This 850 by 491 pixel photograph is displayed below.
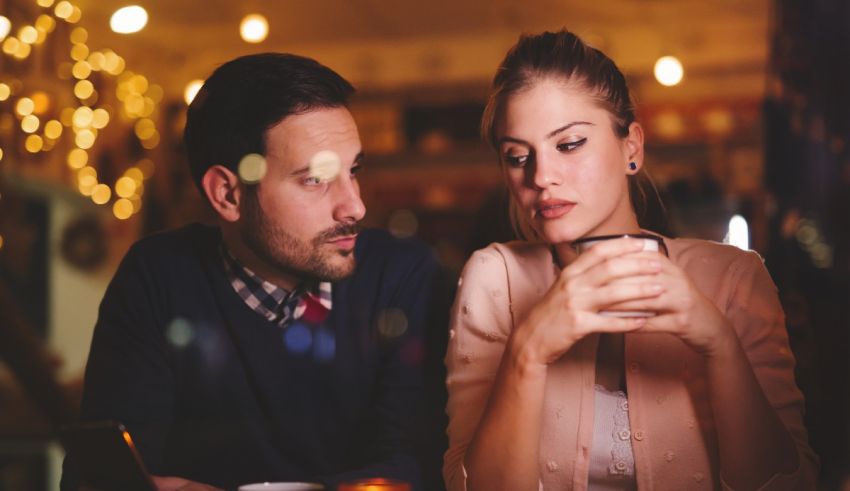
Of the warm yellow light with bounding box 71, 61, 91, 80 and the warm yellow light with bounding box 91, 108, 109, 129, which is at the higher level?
the warm yellow light with bounding box 71, 61, 91, 80

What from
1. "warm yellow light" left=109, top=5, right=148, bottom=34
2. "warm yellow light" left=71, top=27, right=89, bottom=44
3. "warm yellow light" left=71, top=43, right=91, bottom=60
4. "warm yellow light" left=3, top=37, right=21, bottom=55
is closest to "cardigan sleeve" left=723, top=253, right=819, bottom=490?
"warm yellow light" left=109, top=5, right=148, bottom=34

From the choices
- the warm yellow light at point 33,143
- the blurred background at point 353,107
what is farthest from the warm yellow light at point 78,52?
the warm yellow light at point 33,143

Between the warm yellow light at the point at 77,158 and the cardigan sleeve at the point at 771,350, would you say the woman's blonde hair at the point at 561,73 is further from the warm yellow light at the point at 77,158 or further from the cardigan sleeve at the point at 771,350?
the warm yellow light at the point at 77,158

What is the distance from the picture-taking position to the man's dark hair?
5.64 feet

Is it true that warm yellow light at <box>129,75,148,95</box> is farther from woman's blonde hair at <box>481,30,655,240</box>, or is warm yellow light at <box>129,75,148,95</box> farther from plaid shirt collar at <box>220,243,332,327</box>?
woman's blonde hair at <box>481,30,655,240</box>

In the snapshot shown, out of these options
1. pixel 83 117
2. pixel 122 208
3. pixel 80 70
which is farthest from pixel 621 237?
pixel 122 208

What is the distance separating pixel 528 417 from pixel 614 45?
6.04 metres

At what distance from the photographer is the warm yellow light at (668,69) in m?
6.42

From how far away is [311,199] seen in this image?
1.70 meters

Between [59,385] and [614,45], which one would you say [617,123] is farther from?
[614,45]

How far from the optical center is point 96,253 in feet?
21.4

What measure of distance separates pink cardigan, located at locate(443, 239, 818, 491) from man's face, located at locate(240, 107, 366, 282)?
263 mm

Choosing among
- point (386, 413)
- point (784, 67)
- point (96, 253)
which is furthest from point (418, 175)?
point (386, 413)

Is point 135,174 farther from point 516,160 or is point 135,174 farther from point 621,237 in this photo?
point 621,237
